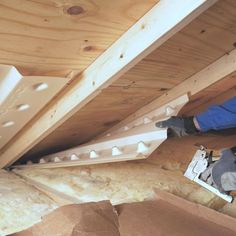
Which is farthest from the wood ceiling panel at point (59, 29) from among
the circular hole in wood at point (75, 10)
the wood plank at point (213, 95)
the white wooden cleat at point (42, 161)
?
the white wooden cleat at point (42, 161)

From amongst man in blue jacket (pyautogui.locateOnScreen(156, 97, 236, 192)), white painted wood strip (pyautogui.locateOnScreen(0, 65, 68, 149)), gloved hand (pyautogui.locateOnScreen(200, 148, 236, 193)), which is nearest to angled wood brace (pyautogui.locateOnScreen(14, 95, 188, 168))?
man in blue jacket (pyautogui.locateOnScreen(156, 97, 236, 192))

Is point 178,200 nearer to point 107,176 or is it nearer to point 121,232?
point 121,232

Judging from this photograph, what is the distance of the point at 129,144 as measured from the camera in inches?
62.2

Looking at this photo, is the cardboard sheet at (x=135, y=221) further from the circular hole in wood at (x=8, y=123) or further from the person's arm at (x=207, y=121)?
the circular hole in wood at (x=8, y=123)

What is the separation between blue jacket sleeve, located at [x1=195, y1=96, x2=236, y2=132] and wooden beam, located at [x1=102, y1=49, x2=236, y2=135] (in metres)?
0.16

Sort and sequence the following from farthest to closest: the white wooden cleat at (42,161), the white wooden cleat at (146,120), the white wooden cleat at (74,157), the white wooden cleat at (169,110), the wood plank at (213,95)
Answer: the white wooden cleat at (42,161) → the white wooden cleat at (74,157) → the white wooden cleat at (146,120) → the white wooden cleat at (169,110) → the wood plank at (213,95)

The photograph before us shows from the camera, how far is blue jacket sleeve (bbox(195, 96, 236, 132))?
Answer: 1324 mm

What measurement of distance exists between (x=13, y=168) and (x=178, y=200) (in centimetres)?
124

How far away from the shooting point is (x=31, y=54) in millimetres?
1053

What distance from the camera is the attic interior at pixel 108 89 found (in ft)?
3.10

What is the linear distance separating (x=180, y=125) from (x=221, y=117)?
0.74 feet

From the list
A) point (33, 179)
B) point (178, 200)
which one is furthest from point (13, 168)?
point (178, 200)

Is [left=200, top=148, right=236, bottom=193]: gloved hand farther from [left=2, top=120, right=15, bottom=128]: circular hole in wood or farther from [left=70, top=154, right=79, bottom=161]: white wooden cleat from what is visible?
[left=2, top=120, right=15, bottom=128]: circular hole in wood

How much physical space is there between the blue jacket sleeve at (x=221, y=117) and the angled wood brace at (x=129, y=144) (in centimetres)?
19
